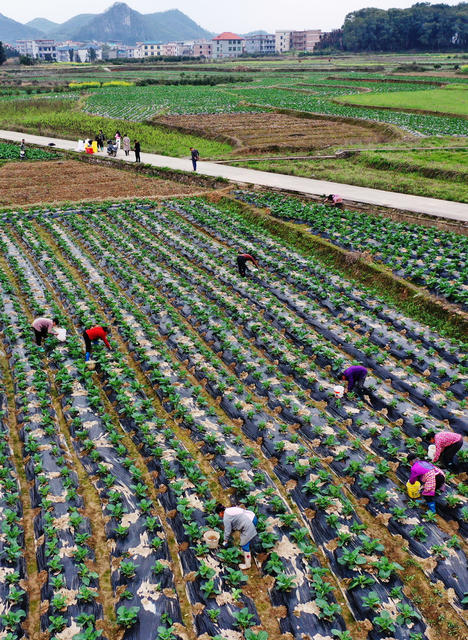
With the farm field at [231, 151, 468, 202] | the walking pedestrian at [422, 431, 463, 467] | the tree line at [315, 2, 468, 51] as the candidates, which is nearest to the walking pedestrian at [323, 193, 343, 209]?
the farm field at [231, 151, 468, 202]

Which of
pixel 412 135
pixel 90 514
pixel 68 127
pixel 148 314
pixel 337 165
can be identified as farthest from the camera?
pixel 68 127

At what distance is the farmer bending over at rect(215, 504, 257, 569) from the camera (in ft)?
24.0

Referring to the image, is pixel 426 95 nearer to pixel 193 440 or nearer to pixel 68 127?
pixel 68 127

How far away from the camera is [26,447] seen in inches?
372

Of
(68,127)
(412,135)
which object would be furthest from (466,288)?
(68,127)

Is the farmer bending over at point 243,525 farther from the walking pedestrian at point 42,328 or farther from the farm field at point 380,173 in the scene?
the farm field at point 380,173

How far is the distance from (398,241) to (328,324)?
655 centimetres

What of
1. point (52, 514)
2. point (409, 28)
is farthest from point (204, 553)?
point (409, 28)

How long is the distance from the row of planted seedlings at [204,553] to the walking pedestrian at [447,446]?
307 centimetres

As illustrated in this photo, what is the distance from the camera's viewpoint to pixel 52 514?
820cm

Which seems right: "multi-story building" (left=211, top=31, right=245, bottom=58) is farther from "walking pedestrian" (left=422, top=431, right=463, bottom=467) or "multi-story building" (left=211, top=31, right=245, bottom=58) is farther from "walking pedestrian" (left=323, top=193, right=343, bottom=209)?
"walking pedestrian" (left=422, top=431, right=463, bottom=467)

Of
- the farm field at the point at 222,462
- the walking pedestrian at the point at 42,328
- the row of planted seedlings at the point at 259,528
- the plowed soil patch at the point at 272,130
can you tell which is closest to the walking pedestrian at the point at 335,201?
the farm field at the point at 222,462

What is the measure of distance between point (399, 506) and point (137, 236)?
15505 millimetres

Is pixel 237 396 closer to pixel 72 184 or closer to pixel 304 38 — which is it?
pixel 72 184
